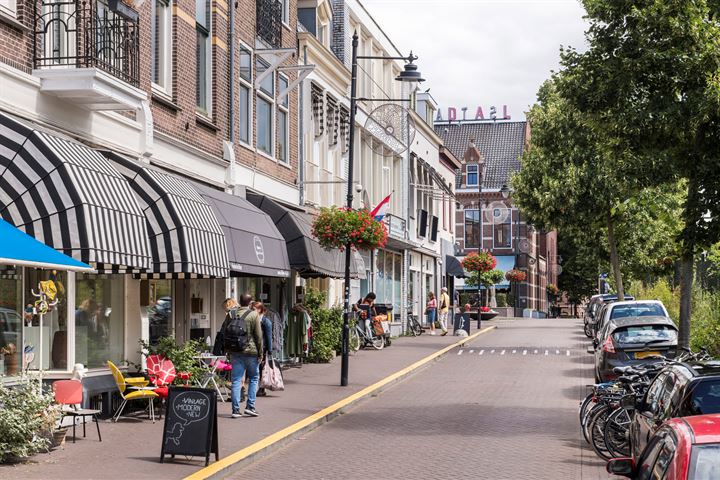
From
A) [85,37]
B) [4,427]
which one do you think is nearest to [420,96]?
[85,37]

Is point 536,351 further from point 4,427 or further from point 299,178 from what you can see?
point 4,427

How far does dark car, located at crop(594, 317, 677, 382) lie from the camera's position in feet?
65.1

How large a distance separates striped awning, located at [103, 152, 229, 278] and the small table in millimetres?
1388

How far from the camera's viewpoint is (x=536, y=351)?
36094mm

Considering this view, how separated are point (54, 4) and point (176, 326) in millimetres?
7558

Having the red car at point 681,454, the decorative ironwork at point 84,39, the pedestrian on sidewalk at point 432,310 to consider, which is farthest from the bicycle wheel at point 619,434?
the pedestrian on sidewalk at point 432,310

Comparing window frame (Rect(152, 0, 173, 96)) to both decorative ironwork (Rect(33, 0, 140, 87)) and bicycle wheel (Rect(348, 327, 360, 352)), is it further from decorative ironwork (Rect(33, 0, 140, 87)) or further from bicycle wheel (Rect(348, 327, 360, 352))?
bicycle wheel (Rect(348, 327, 360, 352))

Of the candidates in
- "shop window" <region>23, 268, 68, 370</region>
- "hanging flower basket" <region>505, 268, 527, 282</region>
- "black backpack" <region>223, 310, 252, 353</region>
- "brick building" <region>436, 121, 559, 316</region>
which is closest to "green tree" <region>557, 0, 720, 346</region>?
"black backpack" <region>223, 310, 252, 353</region>

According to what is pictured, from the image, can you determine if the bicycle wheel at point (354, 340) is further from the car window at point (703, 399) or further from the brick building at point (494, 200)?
the brick building at point (494, 200)

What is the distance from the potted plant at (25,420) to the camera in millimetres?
11969

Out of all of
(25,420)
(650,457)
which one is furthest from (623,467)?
(25,420)

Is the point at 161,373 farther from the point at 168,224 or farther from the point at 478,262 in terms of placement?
the point at 478,262

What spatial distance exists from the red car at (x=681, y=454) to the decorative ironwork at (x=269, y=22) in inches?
800

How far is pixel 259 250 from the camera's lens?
22.5 metres
